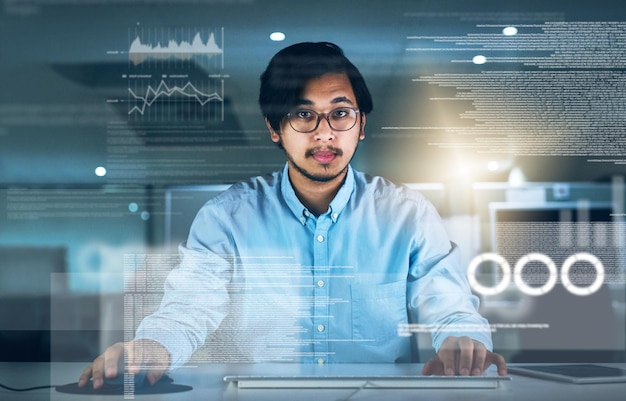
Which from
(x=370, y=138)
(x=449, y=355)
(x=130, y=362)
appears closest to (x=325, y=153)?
(x=370, y=138)

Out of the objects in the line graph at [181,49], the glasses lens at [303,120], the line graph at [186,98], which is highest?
the line graph at [181,49]

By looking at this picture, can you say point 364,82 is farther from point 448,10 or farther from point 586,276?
point 586,276

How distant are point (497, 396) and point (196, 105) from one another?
1097mm

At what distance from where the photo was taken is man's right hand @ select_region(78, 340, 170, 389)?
2.07 m

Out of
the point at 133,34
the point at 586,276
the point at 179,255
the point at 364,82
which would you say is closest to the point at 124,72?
the point at 133,34

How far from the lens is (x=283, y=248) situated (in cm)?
207

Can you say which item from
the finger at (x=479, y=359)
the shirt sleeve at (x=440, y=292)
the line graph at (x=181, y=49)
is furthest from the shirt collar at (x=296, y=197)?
the finger at (x=479, y=359)

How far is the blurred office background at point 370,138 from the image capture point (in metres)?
2.07

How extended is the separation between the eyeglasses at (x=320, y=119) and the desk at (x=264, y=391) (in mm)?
651

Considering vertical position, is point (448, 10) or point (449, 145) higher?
point (448, 10)

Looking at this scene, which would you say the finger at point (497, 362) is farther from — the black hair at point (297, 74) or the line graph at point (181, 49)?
the line graph at point (181, 49)

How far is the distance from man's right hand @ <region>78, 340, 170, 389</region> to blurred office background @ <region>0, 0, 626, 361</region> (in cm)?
4

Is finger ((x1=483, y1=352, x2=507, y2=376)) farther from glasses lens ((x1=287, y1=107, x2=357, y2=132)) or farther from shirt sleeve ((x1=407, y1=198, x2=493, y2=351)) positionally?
glasses lens ((x1=287, y1=107, x2=357, y2=132))

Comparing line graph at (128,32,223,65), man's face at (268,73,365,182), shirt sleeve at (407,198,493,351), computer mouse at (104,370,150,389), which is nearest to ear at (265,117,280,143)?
man's face at (268,73,365,182)
